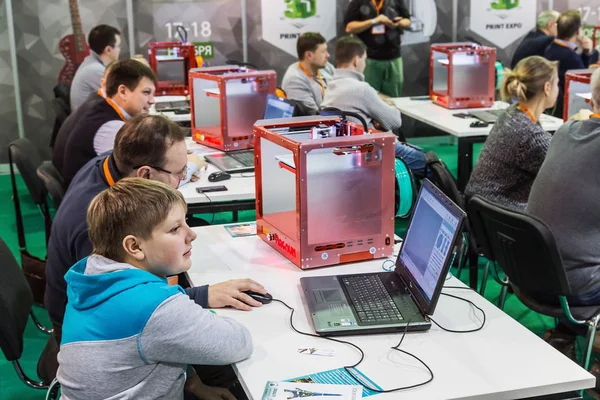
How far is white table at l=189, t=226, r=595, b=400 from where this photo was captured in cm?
191

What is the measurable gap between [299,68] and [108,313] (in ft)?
15.7

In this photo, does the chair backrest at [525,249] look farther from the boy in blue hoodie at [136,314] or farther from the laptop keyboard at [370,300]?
the boy in blue hoodie at [136,314]

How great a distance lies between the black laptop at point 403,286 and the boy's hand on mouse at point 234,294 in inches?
6.5

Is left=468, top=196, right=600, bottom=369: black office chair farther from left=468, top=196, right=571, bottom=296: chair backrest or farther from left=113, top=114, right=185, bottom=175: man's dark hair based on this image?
left=113, top=114, right=185, bottom=175: man's dark hair

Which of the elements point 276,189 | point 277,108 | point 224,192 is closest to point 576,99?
point 277,108

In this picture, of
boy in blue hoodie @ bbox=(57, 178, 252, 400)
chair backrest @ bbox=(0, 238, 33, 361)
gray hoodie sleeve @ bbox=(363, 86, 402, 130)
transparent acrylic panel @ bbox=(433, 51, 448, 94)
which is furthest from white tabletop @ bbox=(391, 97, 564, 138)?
boy in blue hoodie @ bbox=(57, 178, 252, 400)

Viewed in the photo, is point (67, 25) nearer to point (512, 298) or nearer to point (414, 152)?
point (414, 152)

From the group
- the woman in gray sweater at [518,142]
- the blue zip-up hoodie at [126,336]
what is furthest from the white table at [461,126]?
the blue zip-up hoodie at [126,336]

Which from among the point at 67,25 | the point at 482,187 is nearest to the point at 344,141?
the point at 482,187

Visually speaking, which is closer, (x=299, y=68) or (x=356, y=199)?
(x=356, y=199)

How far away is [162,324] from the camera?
6.15ft

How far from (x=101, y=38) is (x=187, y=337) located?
16.5ft

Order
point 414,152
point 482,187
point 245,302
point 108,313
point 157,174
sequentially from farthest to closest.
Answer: point 414,152
point 482,187
point 157,174
point 245,302
point 108,313

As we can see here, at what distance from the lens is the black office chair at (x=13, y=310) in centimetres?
250
